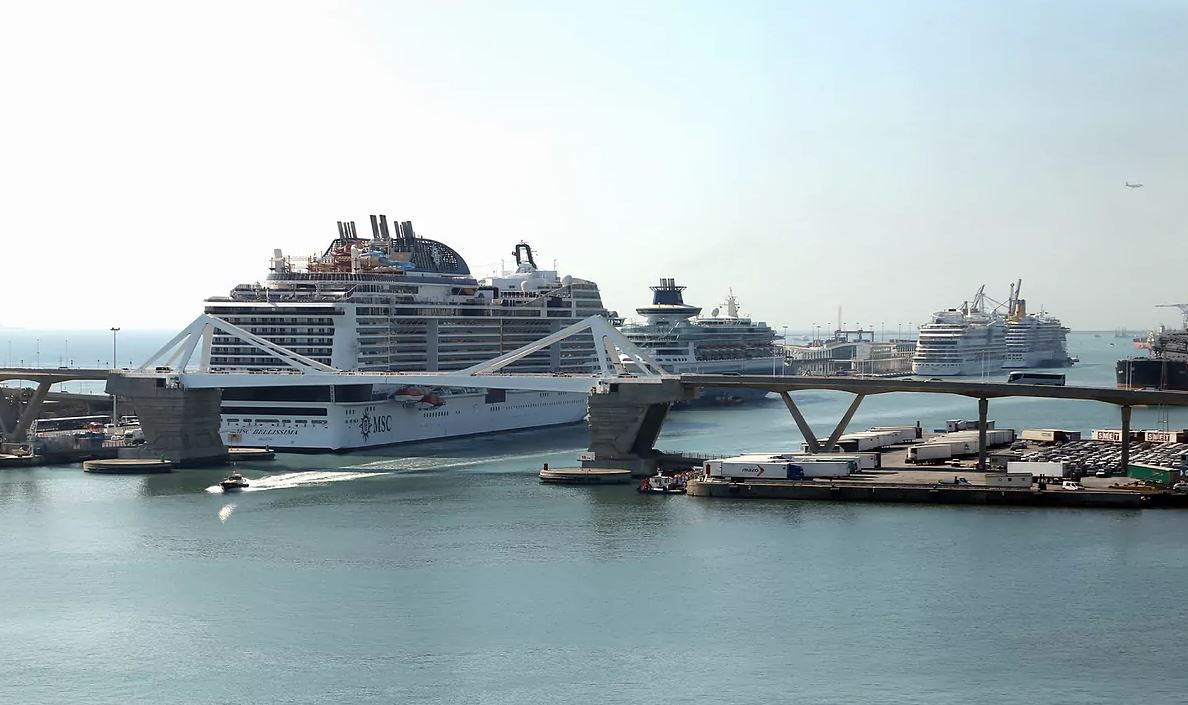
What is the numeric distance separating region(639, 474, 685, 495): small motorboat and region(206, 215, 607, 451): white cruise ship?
20.0m

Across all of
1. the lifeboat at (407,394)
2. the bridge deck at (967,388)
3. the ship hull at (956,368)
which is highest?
the ship hull at (956,368)

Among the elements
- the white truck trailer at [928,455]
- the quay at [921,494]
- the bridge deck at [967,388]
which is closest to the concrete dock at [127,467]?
the bridge deck at [967,388]

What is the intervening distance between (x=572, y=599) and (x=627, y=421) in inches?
1067

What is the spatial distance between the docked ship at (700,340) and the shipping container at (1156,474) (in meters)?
65.1

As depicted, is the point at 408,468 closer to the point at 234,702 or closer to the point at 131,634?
the point at 131,634

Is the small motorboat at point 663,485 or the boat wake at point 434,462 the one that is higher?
the boat wake at point 434,462

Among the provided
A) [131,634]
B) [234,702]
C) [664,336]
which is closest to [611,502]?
[131,634]

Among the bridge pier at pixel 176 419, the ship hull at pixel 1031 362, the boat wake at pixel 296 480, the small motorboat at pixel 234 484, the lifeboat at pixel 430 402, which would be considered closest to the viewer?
the small motorboat at pixel 234 484

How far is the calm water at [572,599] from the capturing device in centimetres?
3375

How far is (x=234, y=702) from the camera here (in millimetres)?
32594

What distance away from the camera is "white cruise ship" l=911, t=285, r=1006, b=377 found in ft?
556

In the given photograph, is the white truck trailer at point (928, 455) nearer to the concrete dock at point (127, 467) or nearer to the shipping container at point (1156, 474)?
the shipping container at point (1156, 474)

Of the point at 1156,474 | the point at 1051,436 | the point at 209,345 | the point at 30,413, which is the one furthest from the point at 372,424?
the point at 1156,474

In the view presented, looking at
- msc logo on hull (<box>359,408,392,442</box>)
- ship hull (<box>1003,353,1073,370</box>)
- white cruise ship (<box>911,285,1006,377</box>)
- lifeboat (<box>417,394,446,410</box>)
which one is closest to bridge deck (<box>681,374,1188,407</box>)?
msc logo on hull (<box>359,408,392,442</box>)
